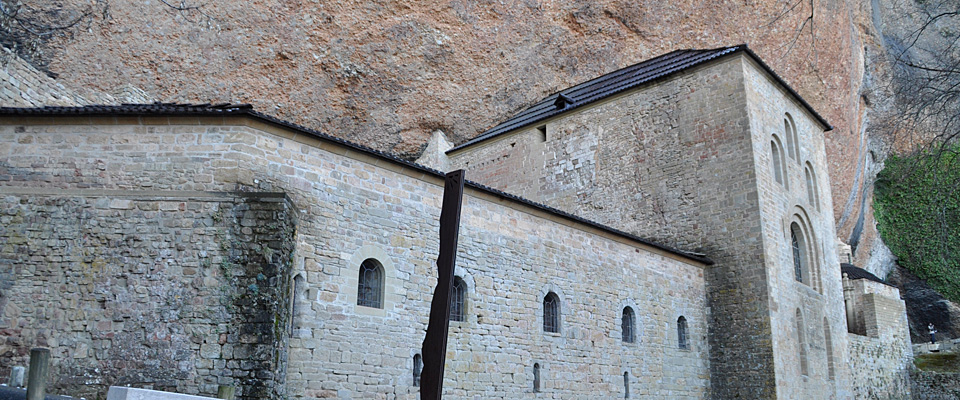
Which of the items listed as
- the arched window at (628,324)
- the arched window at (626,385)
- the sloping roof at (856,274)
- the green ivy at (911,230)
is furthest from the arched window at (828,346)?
the green ivy at (911,230)

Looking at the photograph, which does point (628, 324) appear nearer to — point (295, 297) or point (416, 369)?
point (416, 369)

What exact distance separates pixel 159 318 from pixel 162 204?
1.42 meters

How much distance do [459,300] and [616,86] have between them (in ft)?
34.3

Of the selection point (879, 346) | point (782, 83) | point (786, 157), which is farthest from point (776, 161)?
point (879, 346)

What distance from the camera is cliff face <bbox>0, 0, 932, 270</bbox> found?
18.3m

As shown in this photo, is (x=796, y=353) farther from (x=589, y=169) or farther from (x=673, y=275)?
(x=589, y=169)

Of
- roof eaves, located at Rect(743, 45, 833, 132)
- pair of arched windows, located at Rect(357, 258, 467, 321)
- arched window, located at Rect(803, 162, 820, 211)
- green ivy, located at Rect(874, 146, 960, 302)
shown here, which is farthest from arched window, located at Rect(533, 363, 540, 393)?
green ivy, located at Rect(874, 146, 960, 302)

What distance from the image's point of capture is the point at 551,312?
13.0 m

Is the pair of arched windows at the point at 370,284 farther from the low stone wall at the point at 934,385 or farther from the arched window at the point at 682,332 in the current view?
the low stone wall at the point at 934,385

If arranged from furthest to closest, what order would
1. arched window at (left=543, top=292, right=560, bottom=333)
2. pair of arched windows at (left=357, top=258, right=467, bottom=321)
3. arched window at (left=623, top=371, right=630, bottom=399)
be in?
arched window at (left=623, top=371, right=630, bottom=399) → arched window at (left=543, top=292, right=560, bottom=333) → pair of arched windows at (left=357, top=258, right=467, bottom=321)

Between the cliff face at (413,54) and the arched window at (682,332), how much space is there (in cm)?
797

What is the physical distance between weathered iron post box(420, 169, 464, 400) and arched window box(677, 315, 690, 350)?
1127 centimetres

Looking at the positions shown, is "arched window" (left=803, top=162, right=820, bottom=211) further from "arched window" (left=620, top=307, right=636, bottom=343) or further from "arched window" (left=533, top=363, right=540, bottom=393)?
"arched window" (left=533, top=363, right=540, bottom=393)

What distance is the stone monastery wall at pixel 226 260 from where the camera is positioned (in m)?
8.42
